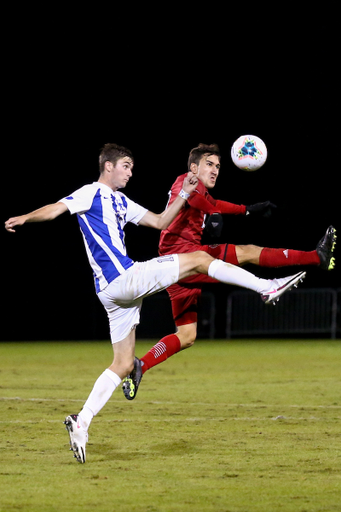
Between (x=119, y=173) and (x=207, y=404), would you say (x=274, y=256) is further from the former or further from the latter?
(x=207, y=404)

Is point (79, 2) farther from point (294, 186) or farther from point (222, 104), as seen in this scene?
point (294, 186)

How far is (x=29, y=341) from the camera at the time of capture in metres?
25.2

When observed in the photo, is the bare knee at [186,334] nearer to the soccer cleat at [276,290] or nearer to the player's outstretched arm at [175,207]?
the player's outstretched arm at [175,207]

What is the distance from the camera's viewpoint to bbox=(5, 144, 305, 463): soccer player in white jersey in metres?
6.27

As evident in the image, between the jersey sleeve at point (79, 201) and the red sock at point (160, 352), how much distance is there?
7.65 feet

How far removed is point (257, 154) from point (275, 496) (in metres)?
4.91

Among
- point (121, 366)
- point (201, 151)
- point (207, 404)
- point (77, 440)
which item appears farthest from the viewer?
point (207, 404)

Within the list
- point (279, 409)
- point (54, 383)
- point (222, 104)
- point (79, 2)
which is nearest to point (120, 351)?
point (279, 409)

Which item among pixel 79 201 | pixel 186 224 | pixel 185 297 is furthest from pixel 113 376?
pixel 186 224

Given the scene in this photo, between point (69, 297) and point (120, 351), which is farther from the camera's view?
point (69, 297)

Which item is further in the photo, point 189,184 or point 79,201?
point 189,184

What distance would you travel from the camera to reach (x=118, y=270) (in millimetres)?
6375

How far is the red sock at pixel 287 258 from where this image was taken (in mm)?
7184

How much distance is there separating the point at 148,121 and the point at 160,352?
18127 mm
